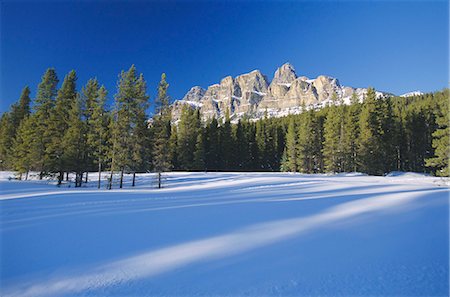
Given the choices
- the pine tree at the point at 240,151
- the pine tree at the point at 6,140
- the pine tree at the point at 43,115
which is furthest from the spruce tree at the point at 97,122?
the pine tree at the point at 240,151

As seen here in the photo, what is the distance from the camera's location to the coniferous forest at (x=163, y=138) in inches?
1019

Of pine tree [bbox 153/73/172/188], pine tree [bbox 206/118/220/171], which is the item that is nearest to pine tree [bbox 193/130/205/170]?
pine tree [bbox 206/118/220/171]

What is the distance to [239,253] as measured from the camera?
562 cm

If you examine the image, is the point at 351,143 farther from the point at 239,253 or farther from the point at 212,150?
the point at 239,253

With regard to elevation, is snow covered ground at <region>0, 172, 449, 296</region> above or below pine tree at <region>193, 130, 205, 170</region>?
below

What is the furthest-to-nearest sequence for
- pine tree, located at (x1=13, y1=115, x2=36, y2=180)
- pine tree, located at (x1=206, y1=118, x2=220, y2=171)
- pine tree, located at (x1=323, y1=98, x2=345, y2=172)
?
pine tree, located at (x1=206, y1=118, x2=220, y2=171) < pine tree, located at (x1=323, y1=98, x2=345, y2=172) < pine tree, located at (x1=13, y1=115, x2=36, y2=180)

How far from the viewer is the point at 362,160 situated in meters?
35.1

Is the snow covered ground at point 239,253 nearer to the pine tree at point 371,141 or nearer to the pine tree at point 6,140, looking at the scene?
the pine tree at point 371,141

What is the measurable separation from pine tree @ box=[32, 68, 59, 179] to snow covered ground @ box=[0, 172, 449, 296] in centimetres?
2146

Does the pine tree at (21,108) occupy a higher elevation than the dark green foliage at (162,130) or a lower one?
higher

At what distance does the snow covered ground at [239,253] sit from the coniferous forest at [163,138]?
17.7 metres

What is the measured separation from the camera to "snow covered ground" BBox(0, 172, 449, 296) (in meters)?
4.49

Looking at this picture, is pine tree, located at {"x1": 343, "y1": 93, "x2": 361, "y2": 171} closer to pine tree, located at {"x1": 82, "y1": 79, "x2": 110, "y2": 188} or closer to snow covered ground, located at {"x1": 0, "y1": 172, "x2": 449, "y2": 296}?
snow covered ground, located at {"x1": 0, "y1": 172, "x2": 449, "y2": 296}

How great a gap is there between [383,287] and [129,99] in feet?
86.1
